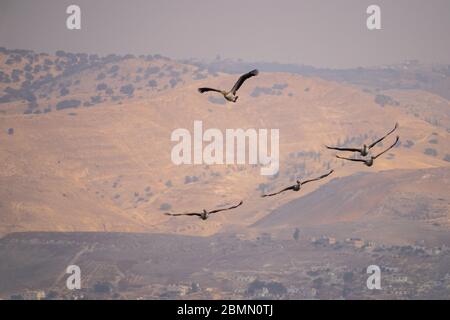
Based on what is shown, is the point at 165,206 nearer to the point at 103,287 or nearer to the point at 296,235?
the point at 296,235

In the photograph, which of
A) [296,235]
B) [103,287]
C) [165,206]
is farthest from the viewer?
[165,206]

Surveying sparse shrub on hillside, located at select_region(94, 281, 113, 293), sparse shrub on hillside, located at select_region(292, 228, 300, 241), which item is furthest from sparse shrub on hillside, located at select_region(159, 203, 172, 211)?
sparse shrub on hillside, located at select_region(94, 281, 113, 293)

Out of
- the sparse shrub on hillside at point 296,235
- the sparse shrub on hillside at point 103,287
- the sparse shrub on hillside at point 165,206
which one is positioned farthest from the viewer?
the sparse shrub on hillside at point 165,206

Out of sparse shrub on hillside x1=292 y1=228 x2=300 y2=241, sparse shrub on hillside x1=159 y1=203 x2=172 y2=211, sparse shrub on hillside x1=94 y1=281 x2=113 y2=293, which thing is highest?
sparse shrub on hillside x1=292 y1=228 x2=300 y2=241

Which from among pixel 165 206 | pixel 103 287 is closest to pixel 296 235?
pixel 103 287

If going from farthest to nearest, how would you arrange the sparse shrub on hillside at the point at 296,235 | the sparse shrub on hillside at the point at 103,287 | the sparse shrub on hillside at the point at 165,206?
the sparse shrub on hillside at the point at 165,206, the sparse shrub on hillside at the point at 296,235, the sparse shrub on hillside at the point at 103,287

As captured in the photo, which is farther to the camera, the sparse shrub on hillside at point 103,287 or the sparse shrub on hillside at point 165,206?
the sparse shrub on hillside at point 165,206

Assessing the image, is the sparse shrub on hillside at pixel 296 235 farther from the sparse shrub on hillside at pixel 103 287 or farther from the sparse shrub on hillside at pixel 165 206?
the sparse shrub on hillside at pixel 165 206

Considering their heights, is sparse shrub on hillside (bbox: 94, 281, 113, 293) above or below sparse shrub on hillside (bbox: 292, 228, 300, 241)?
below

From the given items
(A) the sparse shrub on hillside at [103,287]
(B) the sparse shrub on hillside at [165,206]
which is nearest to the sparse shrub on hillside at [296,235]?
(A) the sparse shrub on hillside at [103,287]

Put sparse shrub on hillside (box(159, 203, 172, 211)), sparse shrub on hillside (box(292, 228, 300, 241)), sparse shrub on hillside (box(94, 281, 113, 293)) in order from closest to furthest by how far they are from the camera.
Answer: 1. sparse shrub on hillside (box(94, 281, 113, 293))
2. sparse shrub on hillside (box(292, 228, 300, 241))
3. sparse shrub on hillside (box(159, 203, 172, 211))

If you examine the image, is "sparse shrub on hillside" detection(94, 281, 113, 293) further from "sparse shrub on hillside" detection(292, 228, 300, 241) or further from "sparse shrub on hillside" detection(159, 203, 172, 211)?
"sparse shrub on hillside" detection(159, 203, 172, 211)
